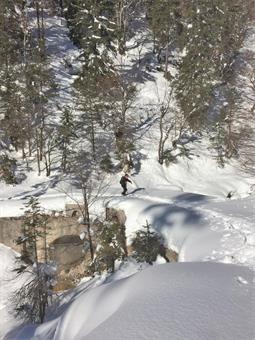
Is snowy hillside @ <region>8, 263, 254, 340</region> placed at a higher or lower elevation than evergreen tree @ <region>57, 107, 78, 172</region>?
lower

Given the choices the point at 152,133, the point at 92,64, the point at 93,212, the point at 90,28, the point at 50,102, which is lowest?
the point at 93,212

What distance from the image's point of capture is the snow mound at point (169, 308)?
25.2 feet

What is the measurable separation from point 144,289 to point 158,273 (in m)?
1.10

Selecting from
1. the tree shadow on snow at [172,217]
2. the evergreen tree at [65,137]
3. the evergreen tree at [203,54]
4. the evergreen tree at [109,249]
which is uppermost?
the evergreen tree at [203,54]

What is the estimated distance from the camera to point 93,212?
875 inches

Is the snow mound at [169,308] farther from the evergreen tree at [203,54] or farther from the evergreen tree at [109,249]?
the evergreen tree at [203,54]

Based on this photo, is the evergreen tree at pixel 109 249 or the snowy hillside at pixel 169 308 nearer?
the snowy hillside at pixel 169 308

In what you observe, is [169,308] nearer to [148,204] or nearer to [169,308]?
[169,308]

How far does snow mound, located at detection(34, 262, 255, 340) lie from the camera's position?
25.2 ft

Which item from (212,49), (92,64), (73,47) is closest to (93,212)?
(92,64)

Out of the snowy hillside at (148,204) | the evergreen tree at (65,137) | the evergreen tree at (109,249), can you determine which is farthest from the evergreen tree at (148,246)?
the evergreen tree at (65,137)

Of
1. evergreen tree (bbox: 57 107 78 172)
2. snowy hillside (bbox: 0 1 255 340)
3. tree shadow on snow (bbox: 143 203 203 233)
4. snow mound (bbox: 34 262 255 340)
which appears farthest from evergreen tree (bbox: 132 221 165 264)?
evergreen tree (bbox: 57 107 78 172)

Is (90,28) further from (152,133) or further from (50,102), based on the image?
(152,133)

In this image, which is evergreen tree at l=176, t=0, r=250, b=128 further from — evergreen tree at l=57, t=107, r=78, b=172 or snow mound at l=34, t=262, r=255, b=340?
snow mound at l=34, t=262, r=255, b=340
